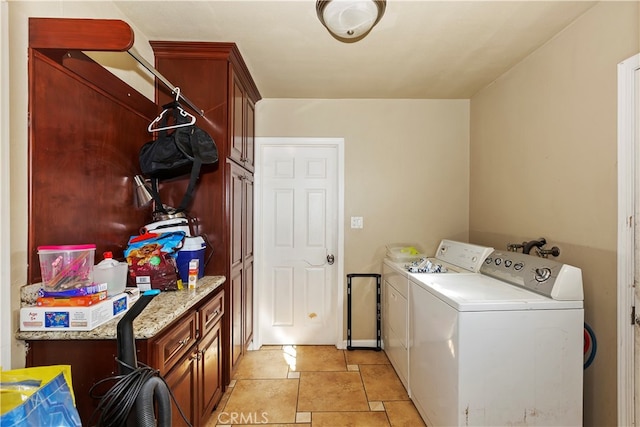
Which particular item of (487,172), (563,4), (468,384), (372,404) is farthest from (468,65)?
(372,404)

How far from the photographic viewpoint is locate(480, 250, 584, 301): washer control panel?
4.80 feet

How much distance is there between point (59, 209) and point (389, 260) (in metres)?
2.33

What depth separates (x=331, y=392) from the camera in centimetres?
215

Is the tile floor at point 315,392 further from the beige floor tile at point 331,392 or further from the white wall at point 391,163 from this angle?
the white wall at point 391,163

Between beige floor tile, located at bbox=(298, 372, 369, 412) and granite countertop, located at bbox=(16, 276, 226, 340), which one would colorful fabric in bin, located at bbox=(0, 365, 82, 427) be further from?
beige floor tile, located at bbox=(298, 372, 369, 412)

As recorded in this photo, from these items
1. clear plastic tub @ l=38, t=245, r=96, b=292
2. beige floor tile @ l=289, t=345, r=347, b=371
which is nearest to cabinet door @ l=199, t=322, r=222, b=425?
clear plastic tub @ l=38, t=245, r=96, b=292

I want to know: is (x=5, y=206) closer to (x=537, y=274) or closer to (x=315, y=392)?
(x=315, y=392)

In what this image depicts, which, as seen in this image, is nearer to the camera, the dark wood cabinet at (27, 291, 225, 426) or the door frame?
the dark wood cabinet at (27, 291, 225, 426)

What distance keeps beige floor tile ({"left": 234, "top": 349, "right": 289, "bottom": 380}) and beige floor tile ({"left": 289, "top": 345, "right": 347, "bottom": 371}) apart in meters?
0.12

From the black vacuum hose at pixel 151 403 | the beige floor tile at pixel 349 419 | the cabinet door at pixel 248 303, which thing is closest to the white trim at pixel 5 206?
the black vacuum hose at pixel 151 403

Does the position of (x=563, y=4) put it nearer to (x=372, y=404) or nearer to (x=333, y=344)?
(x=372, y=404)

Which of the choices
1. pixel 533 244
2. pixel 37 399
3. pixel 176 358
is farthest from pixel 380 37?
pixel 37 399

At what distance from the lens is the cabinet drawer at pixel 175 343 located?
1148mm

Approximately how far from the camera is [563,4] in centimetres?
153
